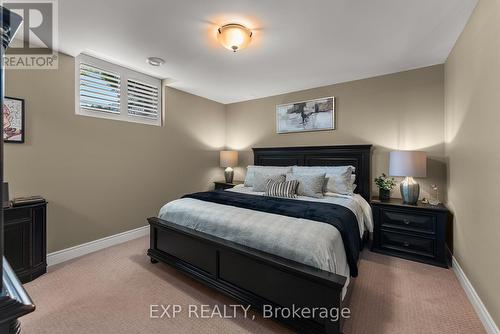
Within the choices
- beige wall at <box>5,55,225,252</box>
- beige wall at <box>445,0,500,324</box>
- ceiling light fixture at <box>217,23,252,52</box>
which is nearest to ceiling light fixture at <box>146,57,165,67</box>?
beige wall at <box>5,55,225,252</box>

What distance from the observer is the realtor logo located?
76.1 inches

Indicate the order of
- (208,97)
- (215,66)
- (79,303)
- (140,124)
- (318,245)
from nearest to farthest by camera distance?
(318,245)
(79,303)
(215,66)
(140,124)
(208,97)

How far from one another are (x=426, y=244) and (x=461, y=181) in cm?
84

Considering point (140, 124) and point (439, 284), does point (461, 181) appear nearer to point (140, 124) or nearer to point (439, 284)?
point (439, 284)

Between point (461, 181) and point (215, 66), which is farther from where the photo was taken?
point (215, 66)

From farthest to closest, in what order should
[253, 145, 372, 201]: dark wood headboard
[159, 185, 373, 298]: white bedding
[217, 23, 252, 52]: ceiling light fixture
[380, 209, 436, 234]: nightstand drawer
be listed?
[253, 145, 372, 201]: dark wood headboard → [380, 209, 436, 234]: nightstand drawer → [217, 23, 252, 52]: ceiling light fixture → [159, 185, 373, 298]: white bedding

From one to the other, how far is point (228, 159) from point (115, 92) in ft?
7.20

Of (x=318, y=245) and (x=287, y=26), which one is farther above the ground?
(x=287, y=26)

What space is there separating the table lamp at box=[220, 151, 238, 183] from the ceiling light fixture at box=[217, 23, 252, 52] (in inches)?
100

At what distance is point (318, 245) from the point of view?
1.60 m

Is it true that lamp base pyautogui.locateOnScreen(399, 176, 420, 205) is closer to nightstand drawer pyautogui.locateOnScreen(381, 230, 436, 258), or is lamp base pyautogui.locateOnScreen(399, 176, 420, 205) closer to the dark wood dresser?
nightstand drawer pyautogui.locateOnScreen(381, 230, 436, 258)

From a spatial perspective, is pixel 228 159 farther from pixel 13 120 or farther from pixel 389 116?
pixel 13 120

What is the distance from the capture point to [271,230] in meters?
1.83

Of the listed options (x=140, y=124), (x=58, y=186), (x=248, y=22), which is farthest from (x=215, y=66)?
(x=58, y=186)
